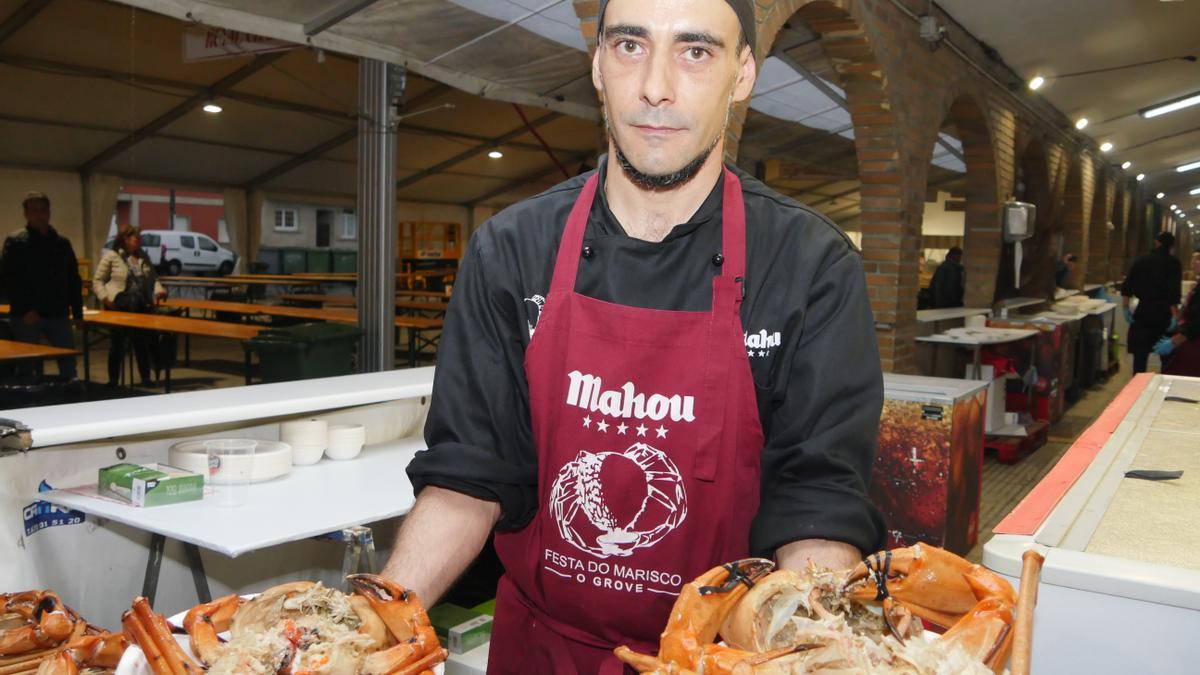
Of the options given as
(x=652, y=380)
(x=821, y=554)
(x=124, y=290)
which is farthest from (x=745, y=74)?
(x=124, y=290)

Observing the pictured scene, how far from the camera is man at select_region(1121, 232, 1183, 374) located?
9.38 m

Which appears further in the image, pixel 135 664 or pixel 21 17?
pixel 21 17

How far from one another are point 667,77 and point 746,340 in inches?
15.0

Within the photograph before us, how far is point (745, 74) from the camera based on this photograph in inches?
55.9

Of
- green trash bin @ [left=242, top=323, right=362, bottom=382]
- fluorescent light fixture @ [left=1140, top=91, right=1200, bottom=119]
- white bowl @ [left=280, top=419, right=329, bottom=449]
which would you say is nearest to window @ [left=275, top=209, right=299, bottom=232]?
green trash bin @ [left=242, top=323, right=362, bottom=382]

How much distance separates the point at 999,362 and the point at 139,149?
35.4 feet

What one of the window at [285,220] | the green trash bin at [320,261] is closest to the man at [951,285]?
the window at [285,220]

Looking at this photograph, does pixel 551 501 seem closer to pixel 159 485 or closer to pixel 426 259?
pixel 159 485

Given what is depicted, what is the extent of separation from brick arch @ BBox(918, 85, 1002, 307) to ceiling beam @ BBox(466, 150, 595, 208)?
7.47 m

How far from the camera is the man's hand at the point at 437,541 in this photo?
123cm

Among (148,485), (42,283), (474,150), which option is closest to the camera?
(148,485)

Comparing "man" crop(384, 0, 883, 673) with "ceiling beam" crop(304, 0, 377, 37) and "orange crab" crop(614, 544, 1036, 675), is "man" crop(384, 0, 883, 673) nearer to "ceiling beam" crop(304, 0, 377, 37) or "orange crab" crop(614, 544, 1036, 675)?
"orange crab" crop(614, 544, 1036, 675)

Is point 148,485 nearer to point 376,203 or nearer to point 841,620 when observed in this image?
point 841,620

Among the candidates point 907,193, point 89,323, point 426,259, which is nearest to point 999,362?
point 907,193
